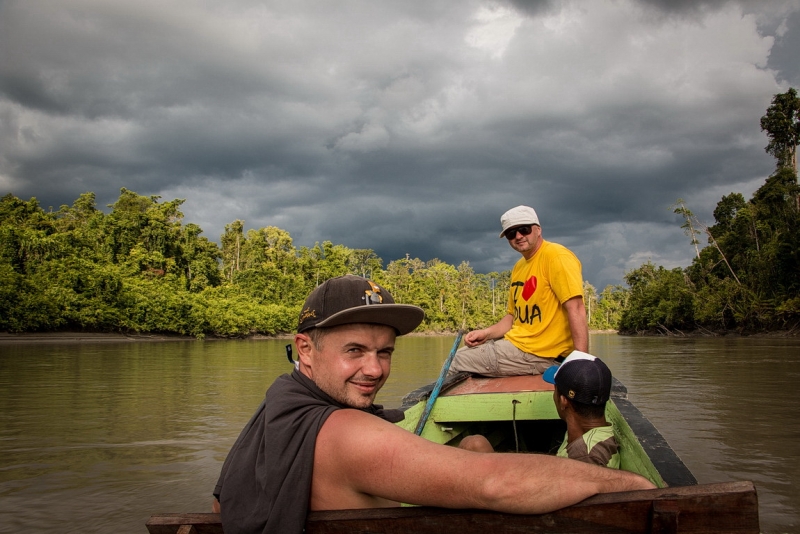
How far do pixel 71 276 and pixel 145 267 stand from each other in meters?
8.57

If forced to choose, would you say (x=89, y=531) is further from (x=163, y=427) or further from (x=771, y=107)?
(x=771, y=107)

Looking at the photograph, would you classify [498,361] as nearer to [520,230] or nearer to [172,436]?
[520,230]

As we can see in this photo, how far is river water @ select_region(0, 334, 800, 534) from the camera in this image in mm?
3795

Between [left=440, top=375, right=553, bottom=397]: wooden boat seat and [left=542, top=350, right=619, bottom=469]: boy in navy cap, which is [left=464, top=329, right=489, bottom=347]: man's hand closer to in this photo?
[left=440, top=375, right=553, bottom=397]: wooden boat seat

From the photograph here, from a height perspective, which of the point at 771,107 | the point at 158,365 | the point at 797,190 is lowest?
the point at 158,365

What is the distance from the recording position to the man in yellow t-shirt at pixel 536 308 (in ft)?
12.3

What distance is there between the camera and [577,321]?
3682 millimetres

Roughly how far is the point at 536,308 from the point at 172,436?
4015 millimetres

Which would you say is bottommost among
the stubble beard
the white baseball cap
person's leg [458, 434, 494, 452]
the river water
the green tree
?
the river water

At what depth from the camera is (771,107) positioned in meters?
33.7

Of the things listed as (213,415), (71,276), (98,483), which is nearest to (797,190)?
(213,415)

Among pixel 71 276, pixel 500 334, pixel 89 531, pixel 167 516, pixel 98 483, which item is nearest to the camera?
pixel 167 516

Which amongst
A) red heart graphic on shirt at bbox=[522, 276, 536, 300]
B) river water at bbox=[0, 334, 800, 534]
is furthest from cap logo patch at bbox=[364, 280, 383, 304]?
river water at bbox=[0, 334, 800, 534]

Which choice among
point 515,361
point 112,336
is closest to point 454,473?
point 515,361
